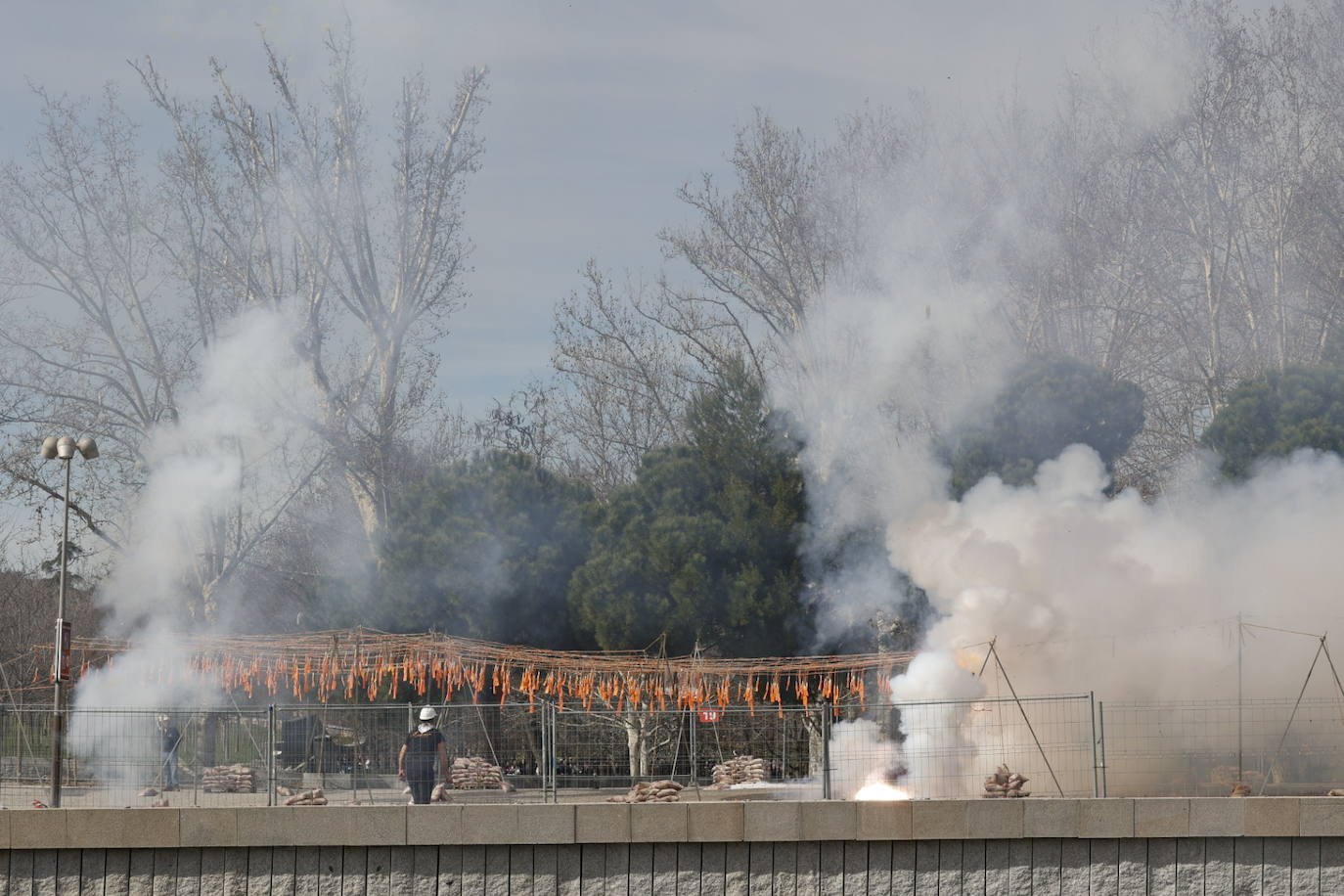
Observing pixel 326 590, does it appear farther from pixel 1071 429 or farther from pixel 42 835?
pixel 42 835

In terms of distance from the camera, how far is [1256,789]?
728 inches

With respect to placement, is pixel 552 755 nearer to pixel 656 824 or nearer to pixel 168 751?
pixel 656 824

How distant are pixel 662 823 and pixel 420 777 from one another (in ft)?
14.8

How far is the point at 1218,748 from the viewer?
20.9 metres

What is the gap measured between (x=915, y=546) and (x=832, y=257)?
1222cm

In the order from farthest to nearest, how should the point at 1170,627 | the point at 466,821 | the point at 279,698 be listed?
the point at 279,698
the point at 1170,627
the point at 466,821

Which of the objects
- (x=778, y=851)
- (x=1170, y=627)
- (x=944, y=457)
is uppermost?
(x=944, y=457)

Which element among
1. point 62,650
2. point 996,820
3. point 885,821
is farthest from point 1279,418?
point 62,650

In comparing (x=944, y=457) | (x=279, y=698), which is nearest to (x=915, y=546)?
(x=944, y=457)

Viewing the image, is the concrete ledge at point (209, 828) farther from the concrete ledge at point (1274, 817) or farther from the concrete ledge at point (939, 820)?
the concrete ledge at point (1274, 817)

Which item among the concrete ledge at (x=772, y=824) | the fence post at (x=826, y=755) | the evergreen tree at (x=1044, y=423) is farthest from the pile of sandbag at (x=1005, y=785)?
the evergreen tree at (x=1044, y=423)

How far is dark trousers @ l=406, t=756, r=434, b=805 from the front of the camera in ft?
58.2

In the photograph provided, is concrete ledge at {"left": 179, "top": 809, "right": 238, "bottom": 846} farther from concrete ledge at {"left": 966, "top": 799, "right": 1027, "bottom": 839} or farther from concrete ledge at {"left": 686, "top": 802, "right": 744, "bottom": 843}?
concrete ledge at {"left": 966, "top": 799, "right": 1027, "bottom": 839}

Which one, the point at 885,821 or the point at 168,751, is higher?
the point at 168,751
